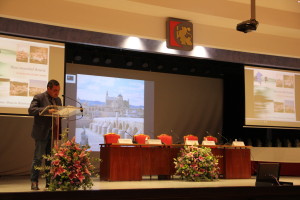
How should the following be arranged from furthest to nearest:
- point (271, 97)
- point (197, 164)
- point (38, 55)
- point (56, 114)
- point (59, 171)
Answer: point (271, 97) < point (38, 55) < point (197, 164) < point (56, 114) < point (59, 171)

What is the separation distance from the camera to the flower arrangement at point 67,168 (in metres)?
4.19

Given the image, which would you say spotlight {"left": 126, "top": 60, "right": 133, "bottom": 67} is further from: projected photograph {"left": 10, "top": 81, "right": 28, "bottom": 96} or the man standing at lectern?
the man standing at lectern

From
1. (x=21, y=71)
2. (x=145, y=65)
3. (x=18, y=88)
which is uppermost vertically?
(x=145, y=65)

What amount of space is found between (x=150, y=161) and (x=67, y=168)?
281 centimetres

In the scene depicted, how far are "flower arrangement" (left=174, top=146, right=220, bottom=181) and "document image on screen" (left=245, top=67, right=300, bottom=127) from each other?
2.88 metres

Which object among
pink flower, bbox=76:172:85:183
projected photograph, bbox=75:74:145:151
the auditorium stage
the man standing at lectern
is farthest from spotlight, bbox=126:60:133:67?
the auditorium stage

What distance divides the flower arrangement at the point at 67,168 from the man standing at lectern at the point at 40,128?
19.7 inches

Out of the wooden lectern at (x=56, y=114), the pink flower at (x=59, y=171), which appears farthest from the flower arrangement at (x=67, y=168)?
the wooden lectern at (x=56, y=114)

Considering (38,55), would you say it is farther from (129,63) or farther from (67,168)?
(67,168)

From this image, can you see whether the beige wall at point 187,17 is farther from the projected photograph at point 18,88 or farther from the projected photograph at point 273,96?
the projected photograph at point 18,88

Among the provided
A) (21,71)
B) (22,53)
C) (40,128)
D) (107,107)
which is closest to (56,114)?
(40,128)

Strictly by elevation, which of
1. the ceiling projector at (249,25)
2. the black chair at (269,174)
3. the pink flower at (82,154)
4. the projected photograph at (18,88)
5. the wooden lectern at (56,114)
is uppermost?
the ceiling projector at (249,25)

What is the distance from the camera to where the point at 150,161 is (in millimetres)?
6879

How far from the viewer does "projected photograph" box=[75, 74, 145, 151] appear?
29.8 feet
